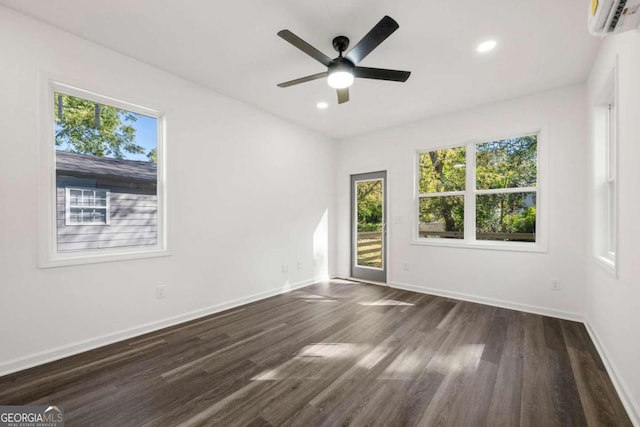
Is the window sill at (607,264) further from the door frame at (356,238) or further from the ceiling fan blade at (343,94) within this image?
the door frame at (356,238)

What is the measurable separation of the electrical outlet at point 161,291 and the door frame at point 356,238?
11.1ft

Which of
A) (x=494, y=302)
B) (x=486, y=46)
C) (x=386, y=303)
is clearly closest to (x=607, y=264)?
(x=494, y=302)

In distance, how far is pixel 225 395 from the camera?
1933 mm

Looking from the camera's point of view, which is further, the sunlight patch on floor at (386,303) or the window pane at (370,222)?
the window pane at (370,222)

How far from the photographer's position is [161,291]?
307cm

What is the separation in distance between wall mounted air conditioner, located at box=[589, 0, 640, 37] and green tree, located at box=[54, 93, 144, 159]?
151 inches

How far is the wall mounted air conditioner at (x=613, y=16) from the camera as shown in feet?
4.52

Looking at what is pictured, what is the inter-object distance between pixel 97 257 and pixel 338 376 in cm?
250

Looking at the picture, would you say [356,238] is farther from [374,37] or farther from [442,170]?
[374,37]

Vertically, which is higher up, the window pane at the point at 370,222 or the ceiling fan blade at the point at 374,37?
the ceiling fan blade at the point at 374,37

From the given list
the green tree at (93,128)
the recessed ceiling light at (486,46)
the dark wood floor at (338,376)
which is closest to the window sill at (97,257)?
the dark wood floor at (338,376)

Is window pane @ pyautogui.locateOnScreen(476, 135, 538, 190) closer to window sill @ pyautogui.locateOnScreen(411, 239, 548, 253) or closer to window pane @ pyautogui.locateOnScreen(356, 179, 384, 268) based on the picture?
window sill @ pyautogui.locateOnScreen(411, 239, 548, 253)

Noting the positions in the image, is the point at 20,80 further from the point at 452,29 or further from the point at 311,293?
the point at 311,293

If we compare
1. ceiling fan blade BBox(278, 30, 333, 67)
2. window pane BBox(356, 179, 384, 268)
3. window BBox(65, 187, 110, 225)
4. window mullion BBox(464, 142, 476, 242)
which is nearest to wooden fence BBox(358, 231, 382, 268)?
window pane BBox(356, 179, 384, 268)
